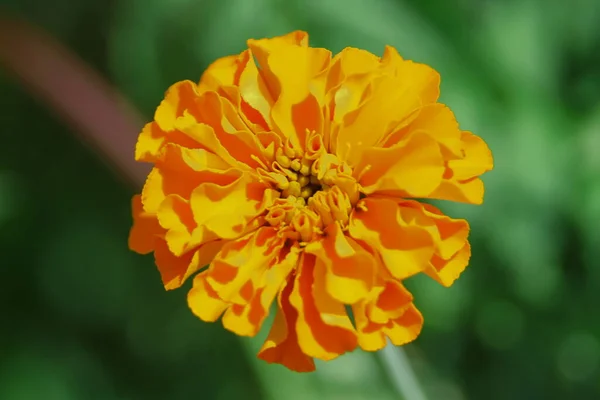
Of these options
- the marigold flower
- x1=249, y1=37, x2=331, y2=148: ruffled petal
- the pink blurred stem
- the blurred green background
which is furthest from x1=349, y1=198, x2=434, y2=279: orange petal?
the pink blurred stem

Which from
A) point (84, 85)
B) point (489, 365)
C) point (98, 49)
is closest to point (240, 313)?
point (489, 365)

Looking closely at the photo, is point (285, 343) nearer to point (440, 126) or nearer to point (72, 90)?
point (440, 126)

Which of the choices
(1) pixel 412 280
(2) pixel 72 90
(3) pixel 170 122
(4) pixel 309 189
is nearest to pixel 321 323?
(4) pixel 309 189

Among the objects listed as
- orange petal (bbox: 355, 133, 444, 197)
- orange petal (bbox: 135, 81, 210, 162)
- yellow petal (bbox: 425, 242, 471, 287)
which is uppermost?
orange petal (bbox: 135, 81, 210, 162)

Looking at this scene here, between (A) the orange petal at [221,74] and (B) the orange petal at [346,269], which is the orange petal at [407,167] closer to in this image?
(B) the orange petal at [346,269]

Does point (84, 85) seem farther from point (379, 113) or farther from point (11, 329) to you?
point (379, 113)

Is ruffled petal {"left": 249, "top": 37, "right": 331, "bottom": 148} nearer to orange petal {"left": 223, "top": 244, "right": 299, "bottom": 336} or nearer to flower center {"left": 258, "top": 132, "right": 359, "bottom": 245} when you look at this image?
flower center {"left": 258, "top": 132, "right": 359, "bottom": 245}

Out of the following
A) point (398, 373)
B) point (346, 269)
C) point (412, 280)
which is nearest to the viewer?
point (346, 269)
